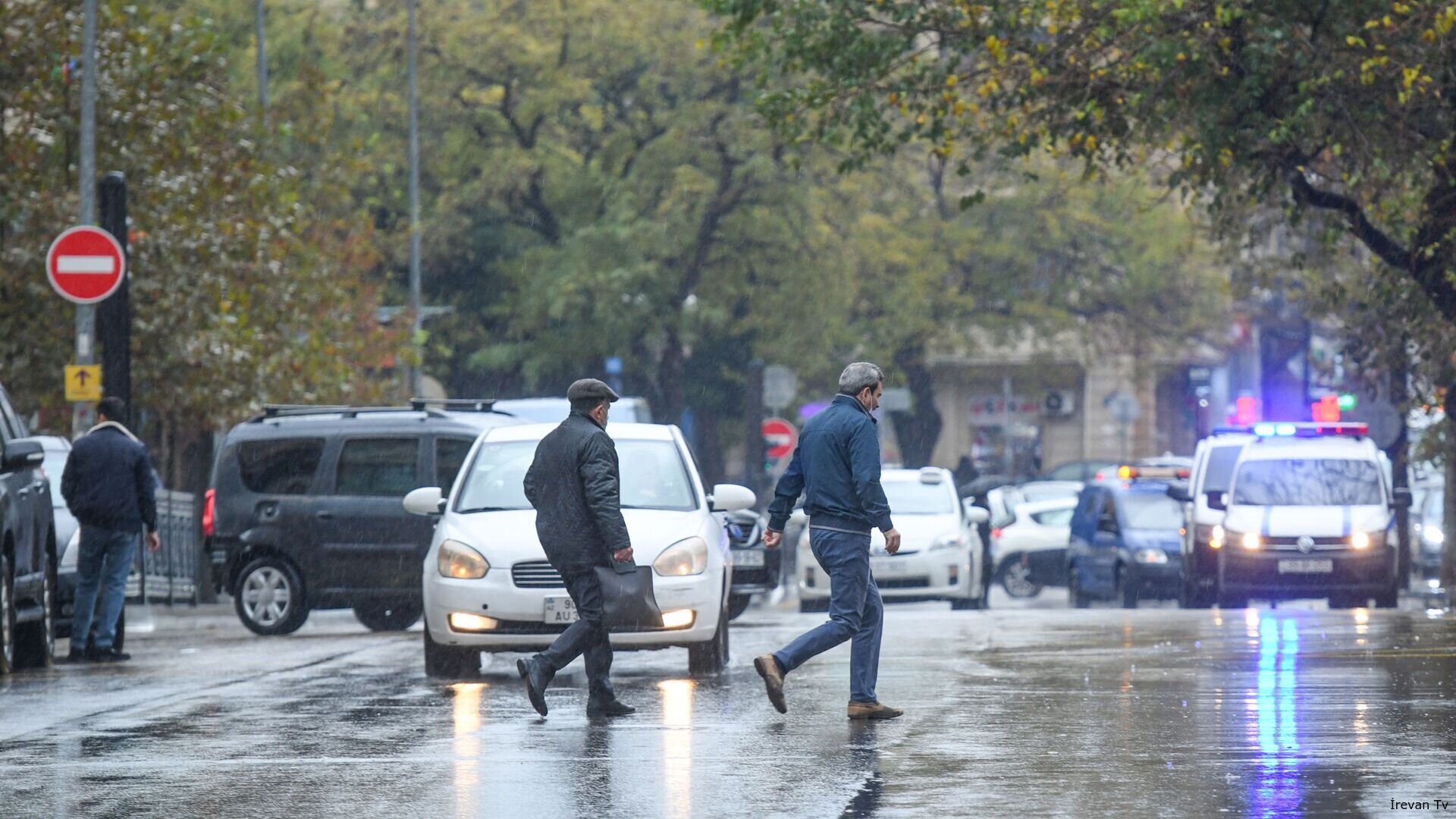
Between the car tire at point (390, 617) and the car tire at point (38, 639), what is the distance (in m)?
5.04

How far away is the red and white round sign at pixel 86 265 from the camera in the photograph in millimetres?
20578

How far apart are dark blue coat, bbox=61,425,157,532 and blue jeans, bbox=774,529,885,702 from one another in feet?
22.4

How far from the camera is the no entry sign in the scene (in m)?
40.2

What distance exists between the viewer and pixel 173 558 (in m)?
27.9

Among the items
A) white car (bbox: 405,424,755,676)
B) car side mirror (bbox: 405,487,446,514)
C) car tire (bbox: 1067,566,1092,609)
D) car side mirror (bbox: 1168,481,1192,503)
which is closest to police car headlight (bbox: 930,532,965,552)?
car side mirror (bbox: 1168,481,1192,503)

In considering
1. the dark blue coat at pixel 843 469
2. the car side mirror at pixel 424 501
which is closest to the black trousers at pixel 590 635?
the dark blue coat at pixel 843 469

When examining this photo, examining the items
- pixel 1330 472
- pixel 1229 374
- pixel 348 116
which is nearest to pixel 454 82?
pixel 348 116

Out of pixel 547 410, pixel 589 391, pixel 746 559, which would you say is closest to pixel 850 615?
pixel 589 391

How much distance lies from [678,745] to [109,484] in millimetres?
7466

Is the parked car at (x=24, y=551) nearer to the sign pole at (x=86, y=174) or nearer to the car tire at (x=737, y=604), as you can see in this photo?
the sign pole at (x=86, y=174)

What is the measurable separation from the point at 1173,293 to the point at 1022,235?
4.82m

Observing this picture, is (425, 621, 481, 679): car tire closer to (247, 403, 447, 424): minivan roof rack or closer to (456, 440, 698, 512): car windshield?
(456, 440, 698, 512): car windshield

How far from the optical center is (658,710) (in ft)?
40.1

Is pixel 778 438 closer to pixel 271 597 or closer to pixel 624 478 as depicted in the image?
pixel 271 597
